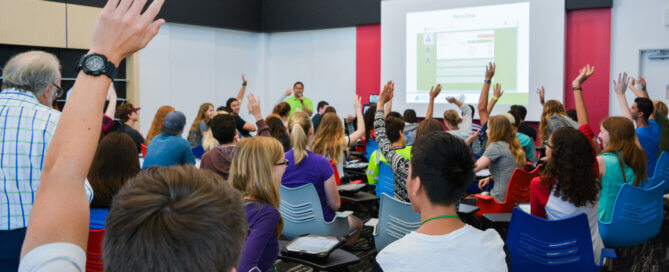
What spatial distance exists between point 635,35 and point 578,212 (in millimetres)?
6846

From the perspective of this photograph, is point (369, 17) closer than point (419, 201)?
No

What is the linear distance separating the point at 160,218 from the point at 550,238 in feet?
8.57

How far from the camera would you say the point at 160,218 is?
0.75m

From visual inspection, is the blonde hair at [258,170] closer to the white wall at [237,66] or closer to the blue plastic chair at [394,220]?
the blue plastic chair at [394,220]

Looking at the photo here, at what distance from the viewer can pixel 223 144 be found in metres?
4.22

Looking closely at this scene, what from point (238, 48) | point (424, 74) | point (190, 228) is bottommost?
point (190, 228)

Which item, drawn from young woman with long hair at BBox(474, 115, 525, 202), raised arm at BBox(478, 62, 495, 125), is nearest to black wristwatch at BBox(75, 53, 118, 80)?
young woman with long hair at BBox(474, 115, 525, 202)

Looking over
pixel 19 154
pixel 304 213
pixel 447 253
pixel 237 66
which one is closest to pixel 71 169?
pixel 447 253

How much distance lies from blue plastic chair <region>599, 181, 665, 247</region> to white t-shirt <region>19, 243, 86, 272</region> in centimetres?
360

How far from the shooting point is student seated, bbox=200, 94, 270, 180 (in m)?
3.89

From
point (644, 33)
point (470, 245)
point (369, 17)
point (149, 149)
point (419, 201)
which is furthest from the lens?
point (369, 17)

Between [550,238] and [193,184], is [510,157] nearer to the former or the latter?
[550,238]

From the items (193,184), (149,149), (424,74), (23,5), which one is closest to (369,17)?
(424,74)

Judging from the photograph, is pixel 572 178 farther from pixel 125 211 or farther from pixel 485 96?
pixel 485 96
